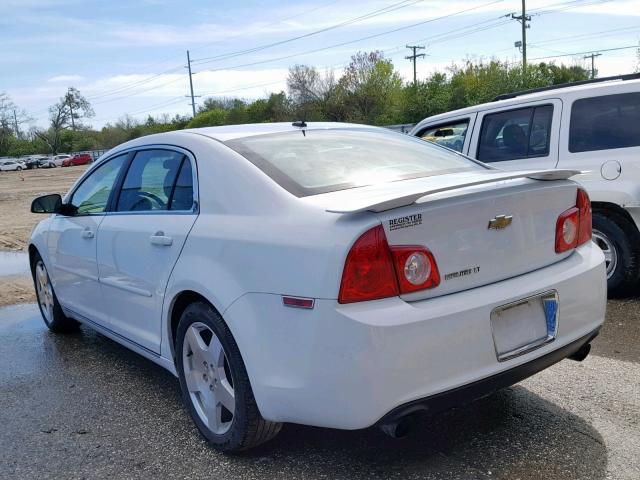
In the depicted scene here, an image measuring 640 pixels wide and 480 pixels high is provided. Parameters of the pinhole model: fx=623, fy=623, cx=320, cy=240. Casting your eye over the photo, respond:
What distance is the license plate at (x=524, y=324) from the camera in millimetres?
2613

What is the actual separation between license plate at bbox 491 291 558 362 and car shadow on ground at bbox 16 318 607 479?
506 millimetres

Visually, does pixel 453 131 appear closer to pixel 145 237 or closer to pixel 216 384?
pixel 145 237

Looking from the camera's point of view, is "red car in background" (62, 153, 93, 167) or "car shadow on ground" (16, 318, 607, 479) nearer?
"car shadow on ground" (16, 318, 607, 479)

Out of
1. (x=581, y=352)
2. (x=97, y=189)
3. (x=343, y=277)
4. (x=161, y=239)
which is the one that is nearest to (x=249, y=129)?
(x=161, y=239)

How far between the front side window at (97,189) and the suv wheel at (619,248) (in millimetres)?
4012

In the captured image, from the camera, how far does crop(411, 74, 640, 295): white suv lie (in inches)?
208

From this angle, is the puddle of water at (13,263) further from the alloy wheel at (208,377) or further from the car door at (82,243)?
the alloy wheel at (208,377)

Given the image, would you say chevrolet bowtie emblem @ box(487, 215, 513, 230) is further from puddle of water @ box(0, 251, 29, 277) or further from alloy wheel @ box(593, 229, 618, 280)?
puddle of water @ box(0, 251, 29, 277)

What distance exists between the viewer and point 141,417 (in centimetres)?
361

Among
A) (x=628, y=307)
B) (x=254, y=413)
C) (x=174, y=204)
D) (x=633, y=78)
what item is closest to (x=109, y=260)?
(x=174, y=204)

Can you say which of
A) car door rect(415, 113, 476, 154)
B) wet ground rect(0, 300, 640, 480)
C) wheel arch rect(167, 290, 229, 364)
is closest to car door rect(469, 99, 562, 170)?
car door rect(415, 113, 476, 154)

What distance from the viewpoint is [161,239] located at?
11.0 feet

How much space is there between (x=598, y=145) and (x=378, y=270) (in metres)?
3.90

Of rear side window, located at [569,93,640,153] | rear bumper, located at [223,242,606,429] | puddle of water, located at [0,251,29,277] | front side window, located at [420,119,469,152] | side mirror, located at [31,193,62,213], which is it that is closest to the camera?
rear bumper, located at [223,242,606,429]
